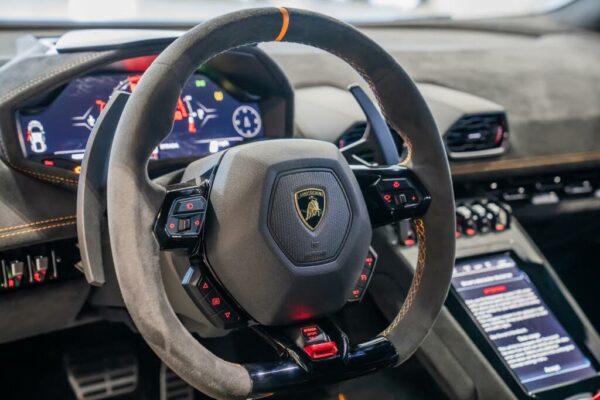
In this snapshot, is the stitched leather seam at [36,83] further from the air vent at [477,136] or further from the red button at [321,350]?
the air vent at [477,136]

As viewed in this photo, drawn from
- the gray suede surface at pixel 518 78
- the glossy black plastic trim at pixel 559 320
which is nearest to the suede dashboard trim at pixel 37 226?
the gray suede surface at pixel 518 78

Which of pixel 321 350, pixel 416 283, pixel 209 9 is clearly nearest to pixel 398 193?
pixel 416 283

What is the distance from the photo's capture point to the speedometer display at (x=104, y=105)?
139 centimetres

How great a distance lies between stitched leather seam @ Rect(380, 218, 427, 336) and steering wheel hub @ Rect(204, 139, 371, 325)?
0.11 meters

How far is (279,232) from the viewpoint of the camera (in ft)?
3.45

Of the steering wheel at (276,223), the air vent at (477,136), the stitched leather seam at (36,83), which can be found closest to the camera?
the steering wheel at (276,223)

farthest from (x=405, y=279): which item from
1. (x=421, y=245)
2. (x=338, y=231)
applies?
(x=338, y=231)

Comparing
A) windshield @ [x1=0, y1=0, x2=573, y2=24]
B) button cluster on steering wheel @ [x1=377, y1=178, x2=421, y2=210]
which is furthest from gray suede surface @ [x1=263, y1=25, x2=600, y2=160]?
button cluster on steering wheel @ [x1=377, y1=178, x2=421, y2=210]

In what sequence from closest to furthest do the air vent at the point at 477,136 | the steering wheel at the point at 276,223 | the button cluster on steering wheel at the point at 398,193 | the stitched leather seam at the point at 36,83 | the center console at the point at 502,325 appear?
1. the steering wheel at the point at 276,223
2. the button cluster on steering wheel at the point at 398,193
3. the stitched leather seam at the point at 36,83
4. the center console at the point at 502,325
5. the air vent at the point at 477,136

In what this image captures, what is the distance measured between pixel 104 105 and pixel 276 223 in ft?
1.86

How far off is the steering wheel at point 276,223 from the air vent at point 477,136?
73 centimetres

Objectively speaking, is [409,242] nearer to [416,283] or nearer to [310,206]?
[416,283]

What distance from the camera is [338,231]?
1.09 m

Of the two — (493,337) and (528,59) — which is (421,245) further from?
(528,59)
